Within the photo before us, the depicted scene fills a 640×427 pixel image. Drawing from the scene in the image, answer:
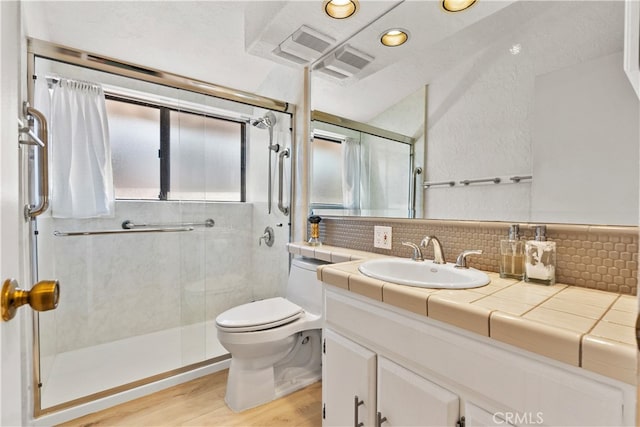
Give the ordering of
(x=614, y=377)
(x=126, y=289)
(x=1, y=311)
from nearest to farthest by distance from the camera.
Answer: (x=1, y=311) → (x=614, y=377) → (x=126, y=289)

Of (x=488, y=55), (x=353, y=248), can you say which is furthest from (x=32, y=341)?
(x=488, y=55)

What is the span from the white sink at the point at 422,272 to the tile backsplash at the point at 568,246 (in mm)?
111

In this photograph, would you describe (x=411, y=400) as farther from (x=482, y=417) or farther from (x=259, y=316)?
(x=259, y=316)

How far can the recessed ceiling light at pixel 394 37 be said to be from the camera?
1487 millimetres

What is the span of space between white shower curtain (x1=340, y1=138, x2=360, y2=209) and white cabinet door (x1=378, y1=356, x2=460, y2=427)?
1.05 m

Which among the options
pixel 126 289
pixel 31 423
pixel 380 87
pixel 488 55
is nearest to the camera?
pixel 488 55

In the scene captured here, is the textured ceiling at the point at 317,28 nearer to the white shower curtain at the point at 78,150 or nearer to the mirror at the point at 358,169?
the mirror at the point at 358,169

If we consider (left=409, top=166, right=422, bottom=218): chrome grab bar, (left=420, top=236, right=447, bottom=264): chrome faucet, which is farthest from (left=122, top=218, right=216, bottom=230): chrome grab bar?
(left=420, top=236, right=447, bottom=264): chrome faucet

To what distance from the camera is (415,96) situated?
55.8 inches

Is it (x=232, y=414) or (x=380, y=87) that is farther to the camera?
(x=380, y=87)

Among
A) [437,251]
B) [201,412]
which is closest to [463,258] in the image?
[437,251]

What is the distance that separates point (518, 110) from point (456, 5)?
582 mm

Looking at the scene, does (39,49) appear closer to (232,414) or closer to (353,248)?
(353,248)

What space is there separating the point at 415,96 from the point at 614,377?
1.25 metres
